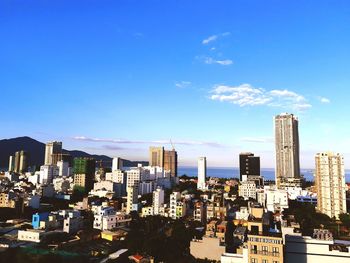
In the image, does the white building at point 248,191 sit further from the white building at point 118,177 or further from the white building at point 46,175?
the white building at point 46,175

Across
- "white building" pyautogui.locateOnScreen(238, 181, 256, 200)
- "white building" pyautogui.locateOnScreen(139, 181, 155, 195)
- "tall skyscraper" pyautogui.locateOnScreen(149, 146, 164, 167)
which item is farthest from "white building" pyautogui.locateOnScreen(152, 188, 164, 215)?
"tall skyscraper" pyautogui.locateOnScreen(149, 146, 164, 167)

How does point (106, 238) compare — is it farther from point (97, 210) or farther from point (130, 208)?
point (130, 208)

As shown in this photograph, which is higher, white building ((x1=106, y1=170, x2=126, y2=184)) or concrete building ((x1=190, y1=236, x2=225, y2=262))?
white building ((x1=106, y1=170, x2=126, y2=184))

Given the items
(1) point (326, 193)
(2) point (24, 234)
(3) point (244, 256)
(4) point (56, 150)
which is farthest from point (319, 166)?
(4) point (56, 150)

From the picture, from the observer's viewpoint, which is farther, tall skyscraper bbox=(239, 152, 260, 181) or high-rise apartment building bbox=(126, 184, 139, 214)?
tall skyscraper bbox=(239, 152, 260, 181)

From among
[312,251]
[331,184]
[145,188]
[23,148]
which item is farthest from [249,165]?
[23,148]

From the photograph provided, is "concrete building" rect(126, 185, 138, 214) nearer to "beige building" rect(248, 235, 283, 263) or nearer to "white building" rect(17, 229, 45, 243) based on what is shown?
"white building" rect(17, 229, 45, 243)
